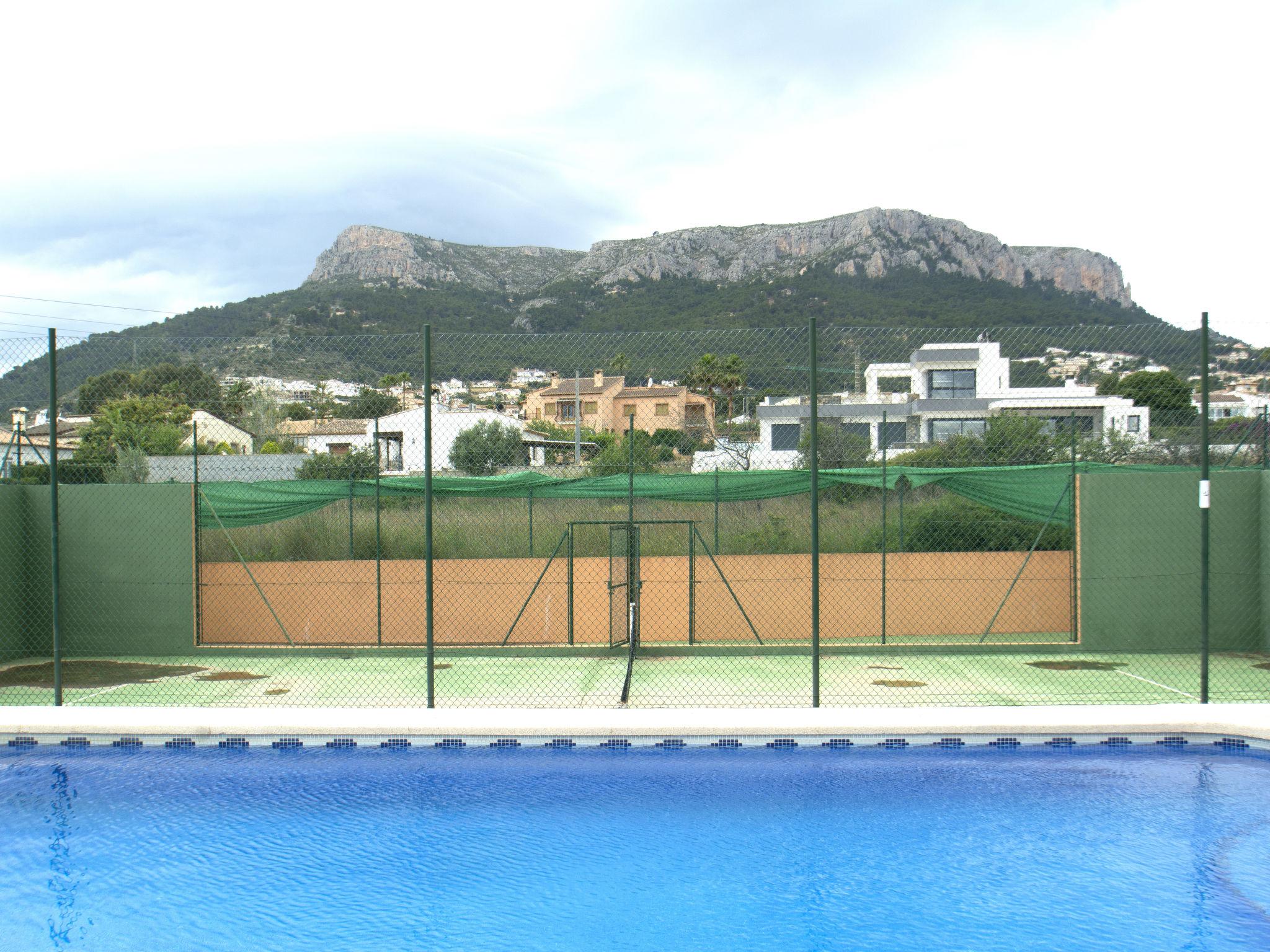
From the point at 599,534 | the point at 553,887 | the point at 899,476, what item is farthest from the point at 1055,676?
the point at 553,887

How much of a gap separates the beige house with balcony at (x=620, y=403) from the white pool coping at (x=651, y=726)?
11.8 ft

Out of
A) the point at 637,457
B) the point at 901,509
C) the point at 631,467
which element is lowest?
A: the point at 901,509

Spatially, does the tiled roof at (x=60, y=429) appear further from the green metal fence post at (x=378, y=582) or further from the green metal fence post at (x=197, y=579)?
the green metal fence post at (x=378, y=582)

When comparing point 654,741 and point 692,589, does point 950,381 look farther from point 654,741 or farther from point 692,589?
point 654,741

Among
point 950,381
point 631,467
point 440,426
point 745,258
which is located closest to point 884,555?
point 631,467

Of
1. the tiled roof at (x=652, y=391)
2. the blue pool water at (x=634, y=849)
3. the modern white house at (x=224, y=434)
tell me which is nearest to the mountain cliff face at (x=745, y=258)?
the tiled roof at (x=652, y=391)

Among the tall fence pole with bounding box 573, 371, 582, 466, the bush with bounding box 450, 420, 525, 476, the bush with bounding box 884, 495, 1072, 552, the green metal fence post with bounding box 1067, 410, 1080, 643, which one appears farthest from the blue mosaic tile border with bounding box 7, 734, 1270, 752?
the bush with bounding box 450, 420, 525, 476

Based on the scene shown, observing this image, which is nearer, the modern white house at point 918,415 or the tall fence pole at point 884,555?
the tall fence pole at point 884,555

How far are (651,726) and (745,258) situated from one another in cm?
6987

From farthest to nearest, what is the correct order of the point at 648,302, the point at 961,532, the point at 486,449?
the point at 648,302
the point at 486,449
the point at 961,532

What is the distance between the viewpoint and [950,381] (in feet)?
126

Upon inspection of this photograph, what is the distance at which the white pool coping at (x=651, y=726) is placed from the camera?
6.85 meters

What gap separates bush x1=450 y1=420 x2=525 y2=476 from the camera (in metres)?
13.5

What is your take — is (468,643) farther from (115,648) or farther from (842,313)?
(842,313)
